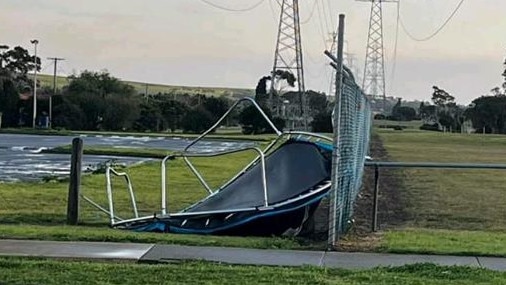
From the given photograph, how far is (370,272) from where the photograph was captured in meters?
9.11

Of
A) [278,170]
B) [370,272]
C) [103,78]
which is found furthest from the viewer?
[103,78]

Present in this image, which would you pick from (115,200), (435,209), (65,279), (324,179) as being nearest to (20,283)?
(65,279)

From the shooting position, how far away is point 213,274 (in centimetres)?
876

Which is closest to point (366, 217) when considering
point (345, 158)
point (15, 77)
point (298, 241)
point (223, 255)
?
point (345, 158)

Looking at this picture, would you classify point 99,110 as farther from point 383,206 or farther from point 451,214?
point 451,214

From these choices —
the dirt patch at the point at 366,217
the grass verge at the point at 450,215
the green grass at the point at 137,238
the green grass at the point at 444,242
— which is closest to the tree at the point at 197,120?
the grass verge at the point at 450,215

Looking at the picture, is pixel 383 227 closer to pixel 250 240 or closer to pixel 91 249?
pixel 250 240

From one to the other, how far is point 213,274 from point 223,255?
1509mm

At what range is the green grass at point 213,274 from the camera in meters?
8.38

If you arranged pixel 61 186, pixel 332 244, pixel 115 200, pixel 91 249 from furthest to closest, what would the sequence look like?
pixel 61 186
pixel 115 200
pixel 332 244
pixel 91 249

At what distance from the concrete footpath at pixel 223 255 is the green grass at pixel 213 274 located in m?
0.42

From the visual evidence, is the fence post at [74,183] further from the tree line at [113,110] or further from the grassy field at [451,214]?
the tree line at [113,110]

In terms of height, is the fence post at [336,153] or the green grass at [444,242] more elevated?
the fence post at [336,153]

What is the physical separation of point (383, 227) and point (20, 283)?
7.71 metres
